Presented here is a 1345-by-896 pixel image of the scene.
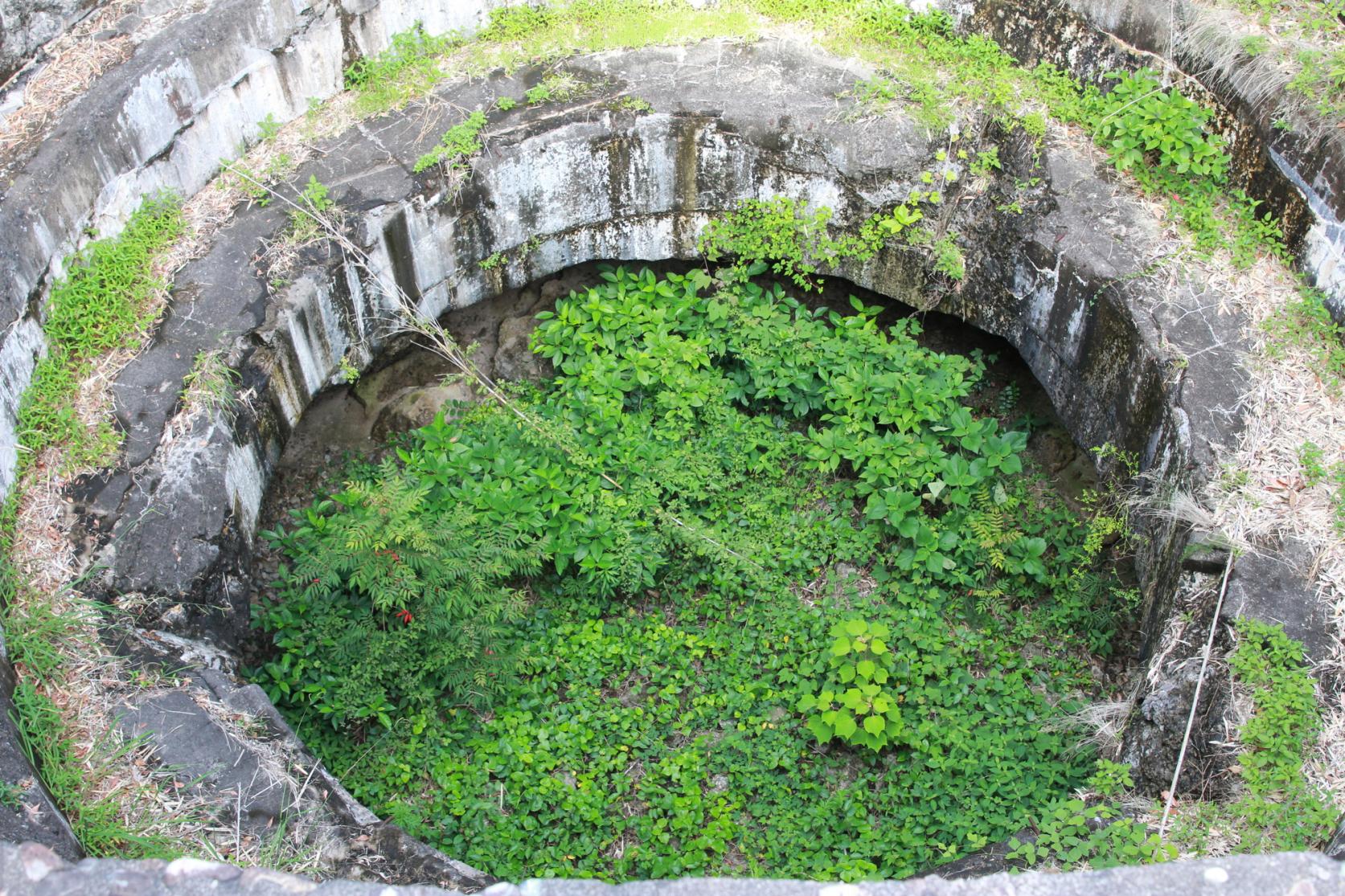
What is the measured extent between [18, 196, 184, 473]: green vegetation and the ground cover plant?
116cm

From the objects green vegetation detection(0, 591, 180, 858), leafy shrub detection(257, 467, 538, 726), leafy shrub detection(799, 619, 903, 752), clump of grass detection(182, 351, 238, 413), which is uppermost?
clump of grass detection(182, 351, 238, 413)

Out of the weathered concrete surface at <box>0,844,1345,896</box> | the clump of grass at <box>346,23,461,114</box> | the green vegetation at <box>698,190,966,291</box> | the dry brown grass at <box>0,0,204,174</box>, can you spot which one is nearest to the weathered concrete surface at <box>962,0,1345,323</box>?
the green vegetation at <box>698,190,966,291</box>

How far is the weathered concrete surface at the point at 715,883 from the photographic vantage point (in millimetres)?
2371

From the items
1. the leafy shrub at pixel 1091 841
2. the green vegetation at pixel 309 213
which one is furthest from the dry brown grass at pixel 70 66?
the leafy shrub at pixel 1091 841

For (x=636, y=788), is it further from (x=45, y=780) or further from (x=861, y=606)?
(x=45, y=780)

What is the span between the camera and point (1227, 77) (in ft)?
18.2

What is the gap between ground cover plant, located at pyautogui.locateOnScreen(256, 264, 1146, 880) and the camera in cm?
463

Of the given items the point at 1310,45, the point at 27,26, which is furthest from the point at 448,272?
the point at 1310,45

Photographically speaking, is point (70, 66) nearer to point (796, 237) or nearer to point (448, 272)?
point (448, 272)

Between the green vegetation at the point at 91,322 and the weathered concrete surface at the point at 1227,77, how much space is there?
508cm

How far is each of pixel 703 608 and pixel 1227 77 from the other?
4054 mm

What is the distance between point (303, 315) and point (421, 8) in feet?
8.29

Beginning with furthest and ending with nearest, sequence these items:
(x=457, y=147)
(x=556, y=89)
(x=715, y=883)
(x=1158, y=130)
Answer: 1. (x=556, y=89)
2. (x=457, y=147)
3. (x=1158, y=130)
4. (x=715, y=883)

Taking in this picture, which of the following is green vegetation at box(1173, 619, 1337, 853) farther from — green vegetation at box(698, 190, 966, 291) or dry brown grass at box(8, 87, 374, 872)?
dry brown grass at box(8, 87, 374, 872)
